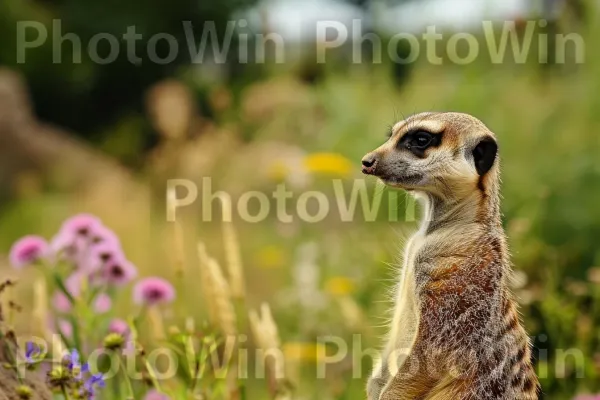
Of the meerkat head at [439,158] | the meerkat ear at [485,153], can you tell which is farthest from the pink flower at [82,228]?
the meerkat ear at [485,153]

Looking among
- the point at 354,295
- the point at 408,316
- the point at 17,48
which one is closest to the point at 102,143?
the point at 17,48

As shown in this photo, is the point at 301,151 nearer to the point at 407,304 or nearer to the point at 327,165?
the point at 327,165

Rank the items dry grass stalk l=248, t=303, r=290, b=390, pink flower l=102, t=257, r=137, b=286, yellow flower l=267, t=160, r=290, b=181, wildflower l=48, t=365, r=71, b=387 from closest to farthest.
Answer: wildflower l=48, t=365, r=71, b=387, dry grass stalk l=248, t=303, r=290, b=390, pink flower l=102, t=257, r=137, b=286, yellow flower l=267, t=160, r=290, b=181

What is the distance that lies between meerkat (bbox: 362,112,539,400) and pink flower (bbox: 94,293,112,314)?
131 cm

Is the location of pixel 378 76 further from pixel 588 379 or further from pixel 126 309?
pixel 588 379

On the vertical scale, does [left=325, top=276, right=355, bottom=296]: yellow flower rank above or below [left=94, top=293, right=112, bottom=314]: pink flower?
below

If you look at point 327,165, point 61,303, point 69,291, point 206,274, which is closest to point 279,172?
point 327,165

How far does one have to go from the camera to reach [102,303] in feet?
13.3

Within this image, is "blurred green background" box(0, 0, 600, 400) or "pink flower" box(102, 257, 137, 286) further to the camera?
"blurred green background" box(0, 0, 600, 400)

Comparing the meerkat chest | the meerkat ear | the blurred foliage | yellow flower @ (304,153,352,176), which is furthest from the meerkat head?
the blurred foliage

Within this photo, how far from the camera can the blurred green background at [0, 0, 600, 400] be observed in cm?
596

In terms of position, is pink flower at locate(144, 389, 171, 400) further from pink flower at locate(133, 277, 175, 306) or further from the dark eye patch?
the dark eye patch

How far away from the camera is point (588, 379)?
516 cm

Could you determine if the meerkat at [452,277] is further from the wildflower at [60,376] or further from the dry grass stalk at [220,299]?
the wildflower at [60,376]
